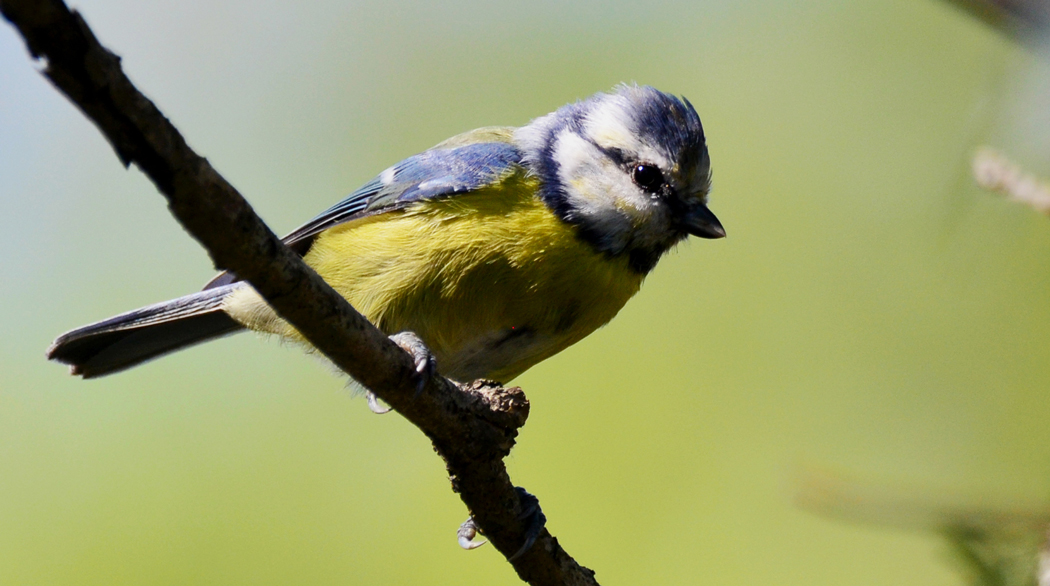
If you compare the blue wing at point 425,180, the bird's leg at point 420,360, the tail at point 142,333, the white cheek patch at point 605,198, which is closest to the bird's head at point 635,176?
the white cheek patch at point 605,198

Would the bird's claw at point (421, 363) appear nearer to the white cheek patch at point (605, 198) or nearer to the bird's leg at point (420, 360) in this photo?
the bird's leg at point (420, 360)

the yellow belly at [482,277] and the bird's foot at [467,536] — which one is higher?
the yellow belly at [482,277]

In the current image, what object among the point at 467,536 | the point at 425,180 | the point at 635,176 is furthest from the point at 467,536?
the point at 635,176

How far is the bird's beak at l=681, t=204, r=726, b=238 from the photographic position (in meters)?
2.43

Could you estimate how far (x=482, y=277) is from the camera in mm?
2217

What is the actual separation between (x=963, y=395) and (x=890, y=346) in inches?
14.4

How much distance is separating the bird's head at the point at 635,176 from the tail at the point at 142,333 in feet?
3.51

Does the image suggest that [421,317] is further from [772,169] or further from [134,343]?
[772,169]

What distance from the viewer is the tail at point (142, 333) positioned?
8.80 ft

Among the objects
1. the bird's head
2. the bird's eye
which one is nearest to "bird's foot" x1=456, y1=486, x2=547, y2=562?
the bird's head

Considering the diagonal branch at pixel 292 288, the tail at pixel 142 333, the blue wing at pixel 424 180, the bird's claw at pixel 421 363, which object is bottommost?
the diagonal branch at pixel 292 288

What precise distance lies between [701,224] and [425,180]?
2.61 feet

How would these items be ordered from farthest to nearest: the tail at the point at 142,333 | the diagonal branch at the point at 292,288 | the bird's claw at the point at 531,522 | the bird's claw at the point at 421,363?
1. the tail at the point at 142,333
2. the bird's claw at the point at 531,522
3. the bird's claw at the point at 421,363
4. the diagonal branch at the point at 292,288

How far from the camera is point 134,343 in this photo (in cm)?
278
